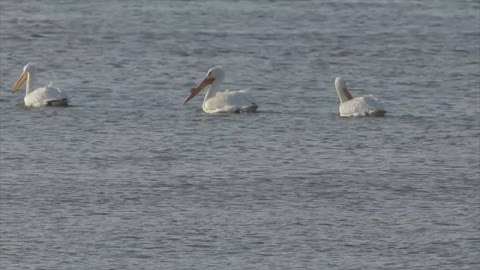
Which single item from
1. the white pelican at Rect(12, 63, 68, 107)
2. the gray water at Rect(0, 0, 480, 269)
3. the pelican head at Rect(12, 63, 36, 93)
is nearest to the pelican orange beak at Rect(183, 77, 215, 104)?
the gray water at Rect(0, 0, 480, 269)

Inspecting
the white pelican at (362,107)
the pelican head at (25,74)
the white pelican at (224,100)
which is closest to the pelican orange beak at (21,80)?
the pelican head at (25,74)

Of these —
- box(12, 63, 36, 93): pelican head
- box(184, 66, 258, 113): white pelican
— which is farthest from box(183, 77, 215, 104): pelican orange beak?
box(12, 63, 36, 93): pelican head

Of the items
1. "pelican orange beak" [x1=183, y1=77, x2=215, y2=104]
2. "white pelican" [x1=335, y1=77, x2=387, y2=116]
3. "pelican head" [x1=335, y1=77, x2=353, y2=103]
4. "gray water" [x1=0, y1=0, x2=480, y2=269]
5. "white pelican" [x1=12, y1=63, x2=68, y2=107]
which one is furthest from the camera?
"pelican orange beak" [x1=183, y1=77, x2=215, y2=104]

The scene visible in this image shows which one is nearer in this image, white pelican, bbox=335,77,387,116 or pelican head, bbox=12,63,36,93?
white pelican, bbox=335,77,387,116

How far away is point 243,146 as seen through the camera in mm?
17344

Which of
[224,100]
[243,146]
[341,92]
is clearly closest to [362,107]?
[341,92]

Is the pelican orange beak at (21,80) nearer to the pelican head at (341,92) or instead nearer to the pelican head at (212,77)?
the pelican head at (212,77)

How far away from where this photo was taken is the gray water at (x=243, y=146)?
13.0 meters

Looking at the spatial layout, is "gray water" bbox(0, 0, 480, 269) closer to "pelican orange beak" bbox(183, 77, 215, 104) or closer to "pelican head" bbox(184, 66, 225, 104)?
"pelican orange beak" bbox(183, 77, 215, 104)

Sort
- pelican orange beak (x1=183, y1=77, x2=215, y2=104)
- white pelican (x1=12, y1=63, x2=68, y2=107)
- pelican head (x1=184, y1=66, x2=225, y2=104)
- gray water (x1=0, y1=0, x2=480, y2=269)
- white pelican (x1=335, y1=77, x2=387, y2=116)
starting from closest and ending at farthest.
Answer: gray water (x1=0, y1=0, x2=480, y2=269) < white pelican (x1=335, y1=77, x2=387, y2=116) < white pelican (x1=12, y1=63, x2=68, y2=107) < pelican orange beak (x1=183, y1=77, x2=215, y2=104) < pelican head (x1=184, y1=66, x2=225, y2=104)

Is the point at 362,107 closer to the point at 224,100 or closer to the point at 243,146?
the point at 224,100

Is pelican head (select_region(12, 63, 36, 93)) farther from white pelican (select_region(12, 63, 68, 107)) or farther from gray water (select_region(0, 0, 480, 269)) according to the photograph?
white pelican (select_region(12, 63, 68, 107))

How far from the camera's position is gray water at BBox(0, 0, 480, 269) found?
13.0 meters

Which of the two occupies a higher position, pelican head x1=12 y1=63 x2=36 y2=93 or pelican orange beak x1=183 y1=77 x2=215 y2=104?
pelican head x1=12 y1=63 x2=36 y2=93
